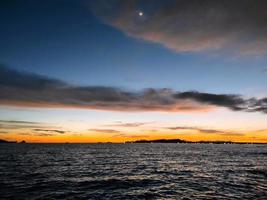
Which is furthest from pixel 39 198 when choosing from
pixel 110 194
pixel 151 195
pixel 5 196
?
pixel 151 195

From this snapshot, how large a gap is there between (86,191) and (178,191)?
33.5ft

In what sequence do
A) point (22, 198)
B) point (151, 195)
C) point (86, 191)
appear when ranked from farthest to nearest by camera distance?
point (86, 191)
point (151, 195)
point (22, 198)

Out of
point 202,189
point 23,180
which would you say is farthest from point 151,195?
point 23,180

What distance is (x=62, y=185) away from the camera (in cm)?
3123

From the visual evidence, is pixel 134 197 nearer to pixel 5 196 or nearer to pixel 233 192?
pixel 233 192

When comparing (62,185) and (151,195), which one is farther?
(62,185)

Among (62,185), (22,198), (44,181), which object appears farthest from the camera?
(44,181)

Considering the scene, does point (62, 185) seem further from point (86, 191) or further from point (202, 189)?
point (202, 189)

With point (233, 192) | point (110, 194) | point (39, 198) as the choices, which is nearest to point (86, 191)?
point (110, 194)

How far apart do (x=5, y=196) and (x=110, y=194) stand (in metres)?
10.3

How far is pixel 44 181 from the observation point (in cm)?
3403

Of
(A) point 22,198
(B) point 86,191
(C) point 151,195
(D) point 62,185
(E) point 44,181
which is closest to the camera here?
(A) point 22,198

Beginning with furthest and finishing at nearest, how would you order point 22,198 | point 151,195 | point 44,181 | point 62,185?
point 44,181 < point 62,185 < point 151,195 < point 22,198

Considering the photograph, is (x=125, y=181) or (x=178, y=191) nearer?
(x=178, y=191)
